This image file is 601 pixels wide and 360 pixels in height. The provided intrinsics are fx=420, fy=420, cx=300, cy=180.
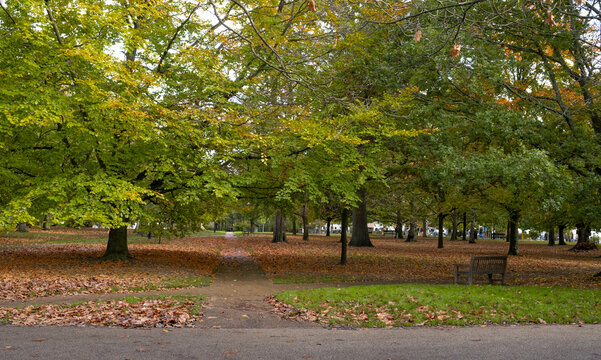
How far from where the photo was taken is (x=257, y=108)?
42.1 ft

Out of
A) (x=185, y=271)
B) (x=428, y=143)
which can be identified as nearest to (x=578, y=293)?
(x=428, y=143)

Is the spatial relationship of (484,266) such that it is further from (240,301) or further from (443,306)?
(240,301)

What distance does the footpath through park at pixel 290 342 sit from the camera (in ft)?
17.2

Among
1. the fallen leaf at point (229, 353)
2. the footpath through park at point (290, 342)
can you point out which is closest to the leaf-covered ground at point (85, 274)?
the footpath through park at point (290, 342)

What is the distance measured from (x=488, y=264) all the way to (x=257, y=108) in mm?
8095

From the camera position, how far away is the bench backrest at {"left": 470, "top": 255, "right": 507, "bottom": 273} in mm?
11508

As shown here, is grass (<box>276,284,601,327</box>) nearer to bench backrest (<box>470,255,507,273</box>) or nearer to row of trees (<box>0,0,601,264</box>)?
bench backrest (<box>470,255,507,273</box>)

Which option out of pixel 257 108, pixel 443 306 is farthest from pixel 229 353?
pixel 257 108

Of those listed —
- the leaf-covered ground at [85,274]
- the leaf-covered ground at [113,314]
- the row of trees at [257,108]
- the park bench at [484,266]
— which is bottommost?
the leaf-covered ground at [85,274]

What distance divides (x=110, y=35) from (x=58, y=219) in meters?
6.50

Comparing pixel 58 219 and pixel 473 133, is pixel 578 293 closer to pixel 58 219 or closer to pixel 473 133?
pixel 473 133

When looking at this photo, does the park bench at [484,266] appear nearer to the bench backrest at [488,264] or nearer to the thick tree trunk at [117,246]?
the bench backrest at [488,264]

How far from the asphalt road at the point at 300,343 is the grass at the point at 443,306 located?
0.69 metres

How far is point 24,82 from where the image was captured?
11664mm
